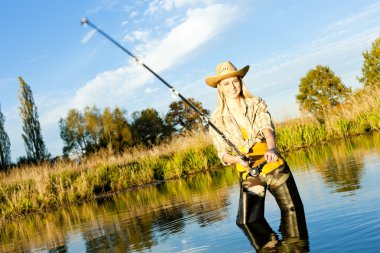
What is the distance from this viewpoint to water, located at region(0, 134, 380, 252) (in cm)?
460

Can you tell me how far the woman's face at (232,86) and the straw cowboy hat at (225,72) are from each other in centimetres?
5

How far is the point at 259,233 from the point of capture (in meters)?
4.85

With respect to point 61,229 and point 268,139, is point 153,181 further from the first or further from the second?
point 268,139

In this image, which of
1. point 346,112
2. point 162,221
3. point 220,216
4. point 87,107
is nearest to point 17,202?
point 162,221

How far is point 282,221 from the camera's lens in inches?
187

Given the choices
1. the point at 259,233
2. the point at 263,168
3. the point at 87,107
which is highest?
the point at 87,107

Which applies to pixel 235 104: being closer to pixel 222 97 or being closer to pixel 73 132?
pixel 222 97

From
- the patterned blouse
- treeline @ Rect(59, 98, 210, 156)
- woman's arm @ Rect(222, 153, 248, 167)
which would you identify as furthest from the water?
treeline @ Rect(59, 98, 210, 156)

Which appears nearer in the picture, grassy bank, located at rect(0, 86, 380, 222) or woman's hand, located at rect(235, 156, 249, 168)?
woman's hand, located at rect(235, 156, 249, 168)

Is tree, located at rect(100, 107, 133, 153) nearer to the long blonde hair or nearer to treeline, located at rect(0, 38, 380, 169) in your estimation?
treeline, located at rect(0, 38, 380, 169)

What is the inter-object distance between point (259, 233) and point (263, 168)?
78 centimetres

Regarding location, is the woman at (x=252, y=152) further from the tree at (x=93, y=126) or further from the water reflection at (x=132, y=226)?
the tree at (x=93, y=126)

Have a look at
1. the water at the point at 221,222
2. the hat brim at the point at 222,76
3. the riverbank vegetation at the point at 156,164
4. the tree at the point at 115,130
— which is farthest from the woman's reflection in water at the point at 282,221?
the tree at the point at 115,130

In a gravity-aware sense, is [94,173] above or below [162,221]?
above
